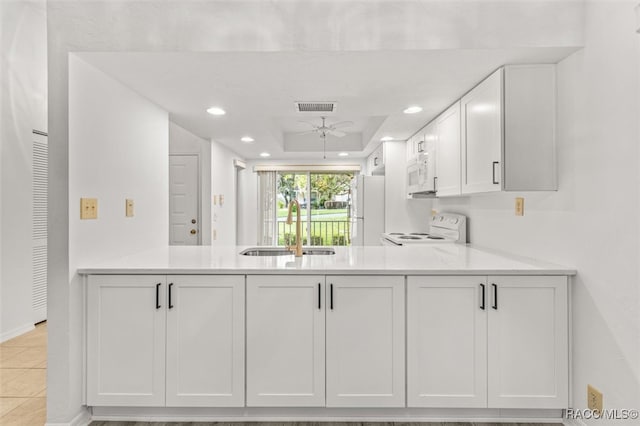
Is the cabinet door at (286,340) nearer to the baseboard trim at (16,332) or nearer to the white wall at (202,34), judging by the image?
the white wall at (202,34)

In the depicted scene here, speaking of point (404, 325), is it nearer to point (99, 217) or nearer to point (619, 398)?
point (619, 398)

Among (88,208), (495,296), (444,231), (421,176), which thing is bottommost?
(495,296)

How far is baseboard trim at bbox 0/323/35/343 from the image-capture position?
3095 mm

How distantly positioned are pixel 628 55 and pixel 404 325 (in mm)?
1576

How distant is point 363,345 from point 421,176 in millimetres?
2250

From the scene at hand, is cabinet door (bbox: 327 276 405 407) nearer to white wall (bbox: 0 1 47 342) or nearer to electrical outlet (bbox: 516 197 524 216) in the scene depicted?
electrical outlet (bbox: 516 197 524 216)

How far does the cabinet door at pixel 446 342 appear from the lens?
1860 millimetres

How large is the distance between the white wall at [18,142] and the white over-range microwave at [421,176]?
379 cm

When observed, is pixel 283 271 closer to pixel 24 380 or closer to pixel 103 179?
pixel 103 179

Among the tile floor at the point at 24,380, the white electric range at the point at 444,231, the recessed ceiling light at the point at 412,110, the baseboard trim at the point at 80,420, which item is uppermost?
the recessed ceiling light at the point at 412,110

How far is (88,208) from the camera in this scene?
1964 millimetres

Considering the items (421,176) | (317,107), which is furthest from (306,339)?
(421,176)

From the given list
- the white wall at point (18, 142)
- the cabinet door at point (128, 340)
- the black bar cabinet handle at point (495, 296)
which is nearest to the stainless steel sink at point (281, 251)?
the cabinet door at point (128, 340)

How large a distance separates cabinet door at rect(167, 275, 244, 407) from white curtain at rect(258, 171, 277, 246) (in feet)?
15.1
